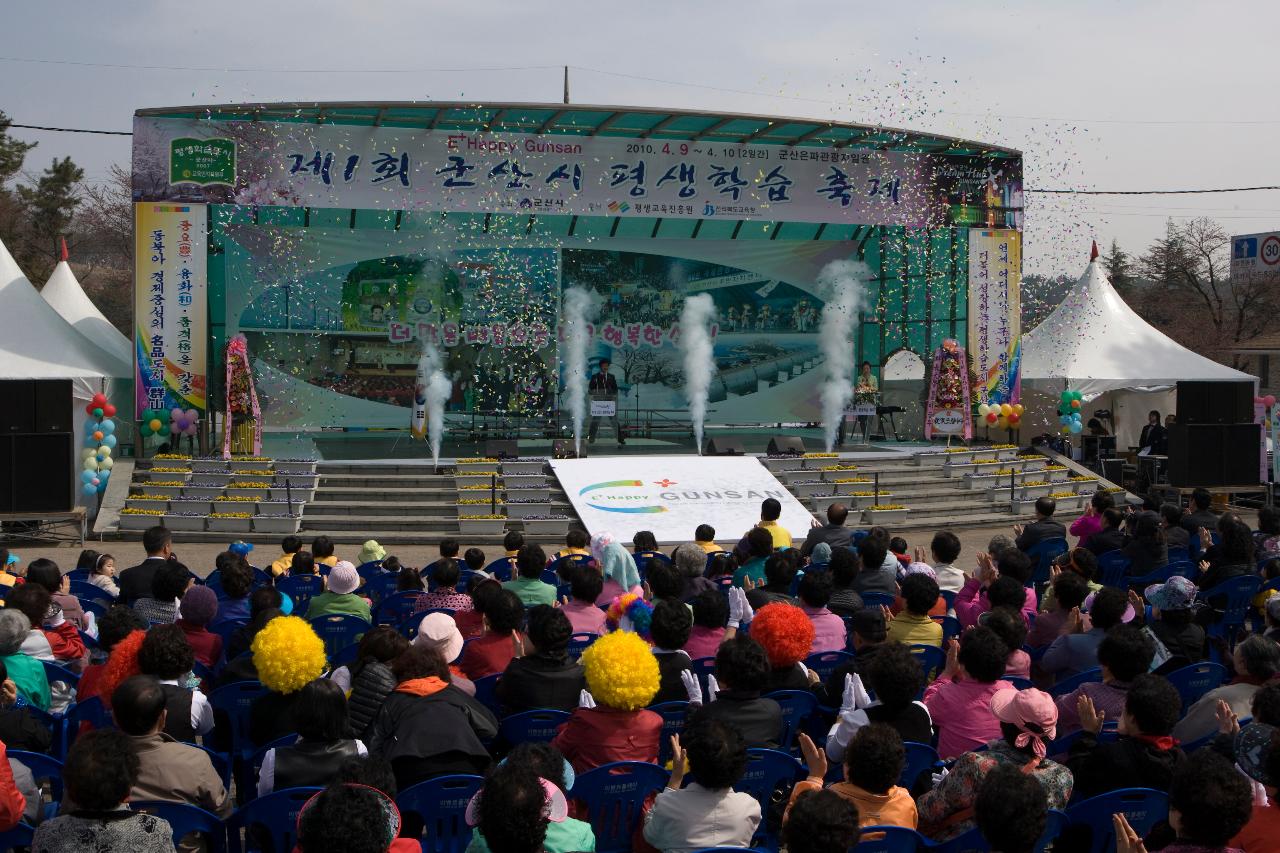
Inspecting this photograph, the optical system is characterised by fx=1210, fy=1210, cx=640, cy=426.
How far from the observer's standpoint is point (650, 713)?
462 centimetres

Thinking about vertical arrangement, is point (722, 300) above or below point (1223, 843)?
above

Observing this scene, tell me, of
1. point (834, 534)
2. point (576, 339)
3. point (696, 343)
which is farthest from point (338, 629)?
point (696, 343)

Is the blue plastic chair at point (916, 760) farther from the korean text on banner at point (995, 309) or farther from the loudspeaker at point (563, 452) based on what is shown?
the korean text on banner at point (995, 309)

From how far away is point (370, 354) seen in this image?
2250 cm

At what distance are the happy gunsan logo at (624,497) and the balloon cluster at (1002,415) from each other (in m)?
7.20

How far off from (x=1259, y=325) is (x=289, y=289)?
33.2 metres

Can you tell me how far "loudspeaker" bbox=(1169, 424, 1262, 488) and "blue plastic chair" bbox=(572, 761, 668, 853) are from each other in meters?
15.5

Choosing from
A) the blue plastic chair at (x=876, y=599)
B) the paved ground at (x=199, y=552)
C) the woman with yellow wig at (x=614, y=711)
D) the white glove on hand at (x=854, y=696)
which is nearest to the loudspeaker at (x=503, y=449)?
the paved ground at (x=199, y=552)

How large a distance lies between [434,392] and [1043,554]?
1349 cm

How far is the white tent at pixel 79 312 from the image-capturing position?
20.4 metres

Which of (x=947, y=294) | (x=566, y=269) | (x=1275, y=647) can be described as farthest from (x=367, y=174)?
(x=1275, y=647)

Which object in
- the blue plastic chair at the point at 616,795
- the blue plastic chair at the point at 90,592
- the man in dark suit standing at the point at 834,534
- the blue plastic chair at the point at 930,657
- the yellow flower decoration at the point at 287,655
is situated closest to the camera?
the blue plastic chair at the point at 616,795

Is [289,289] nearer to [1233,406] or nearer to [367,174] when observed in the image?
[367,174]

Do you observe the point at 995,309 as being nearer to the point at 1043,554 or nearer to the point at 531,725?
the point at 1043,554
